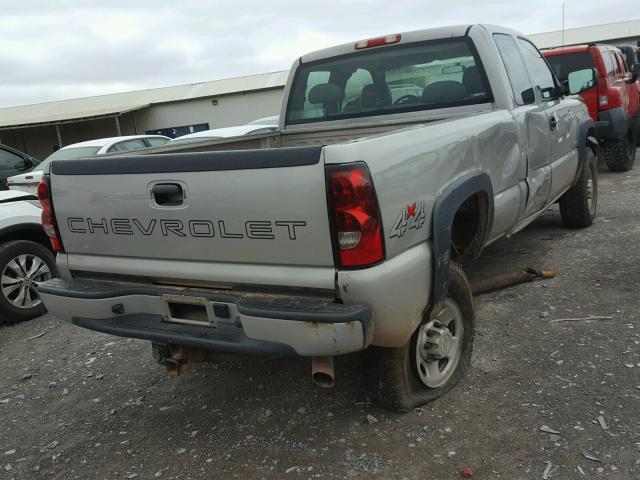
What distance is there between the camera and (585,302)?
165 inches

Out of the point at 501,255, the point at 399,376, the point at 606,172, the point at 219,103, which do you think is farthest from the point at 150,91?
the point at 399,376

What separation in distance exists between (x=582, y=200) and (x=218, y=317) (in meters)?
4.63

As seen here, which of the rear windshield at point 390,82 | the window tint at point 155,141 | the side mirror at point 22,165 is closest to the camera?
the rear windshield at point 390,82

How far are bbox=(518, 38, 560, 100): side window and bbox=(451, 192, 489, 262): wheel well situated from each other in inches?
68.8

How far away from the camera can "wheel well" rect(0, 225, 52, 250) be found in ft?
16.5

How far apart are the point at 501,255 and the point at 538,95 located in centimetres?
166

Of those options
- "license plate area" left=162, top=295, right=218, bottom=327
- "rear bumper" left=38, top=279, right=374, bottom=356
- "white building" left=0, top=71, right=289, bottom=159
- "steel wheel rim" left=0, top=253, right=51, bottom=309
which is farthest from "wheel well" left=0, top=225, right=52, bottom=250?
"white building" left=0, top=71, right=289, bottom=159

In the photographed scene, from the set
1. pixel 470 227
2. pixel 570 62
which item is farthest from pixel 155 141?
pixel 470 227

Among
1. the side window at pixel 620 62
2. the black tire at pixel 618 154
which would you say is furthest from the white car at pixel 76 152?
the side window at pixel 620 62

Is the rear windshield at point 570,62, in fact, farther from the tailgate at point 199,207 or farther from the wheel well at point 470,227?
the tailgate at point 199,207

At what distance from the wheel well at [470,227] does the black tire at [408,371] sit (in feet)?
1.24

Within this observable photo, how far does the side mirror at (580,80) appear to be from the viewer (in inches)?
207

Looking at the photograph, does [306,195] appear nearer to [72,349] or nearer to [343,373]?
[343,373]

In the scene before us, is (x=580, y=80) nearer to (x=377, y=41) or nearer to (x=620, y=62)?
(x=377, y=41)
